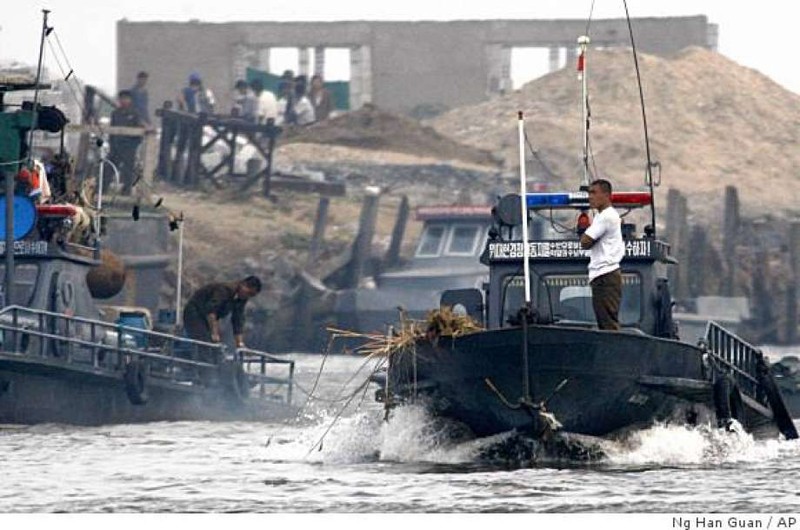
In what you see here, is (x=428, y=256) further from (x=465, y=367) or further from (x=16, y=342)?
(x=465, y=367)

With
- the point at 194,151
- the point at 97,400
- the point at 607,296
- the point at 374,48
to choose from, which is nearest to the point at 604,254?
A: the point at 607,296

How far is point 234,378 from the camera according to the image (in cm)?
3516

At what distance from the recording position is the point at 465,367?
79.0 feet

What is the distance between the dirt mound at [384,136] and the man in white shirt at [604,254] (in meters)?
52.4

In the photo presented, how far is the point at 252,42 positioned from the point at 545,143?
1207 centimetres

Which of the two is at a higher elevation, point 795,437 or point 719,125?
point 719,125

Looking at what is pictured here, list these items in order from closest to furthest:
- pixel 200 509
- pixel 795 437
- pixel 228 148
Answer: pixel 200 509 < pixel 795 437 < pixel 228 148

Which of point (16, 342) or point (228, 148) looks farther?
point (228, 148)

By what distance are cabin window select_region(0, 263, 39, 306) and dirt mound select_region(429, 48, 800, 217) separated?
42517 millimetres

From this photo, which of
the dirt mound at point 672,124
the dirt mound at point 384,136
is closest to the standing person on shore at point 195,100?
the dirt mound at point 384,136

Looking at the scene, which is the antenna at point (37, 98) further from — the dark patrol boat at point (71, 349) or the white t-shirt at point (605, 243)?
the white t-shirt at point (605, 243)

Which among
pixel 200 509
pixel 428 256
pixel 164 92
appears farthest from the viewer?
pixel 164 92

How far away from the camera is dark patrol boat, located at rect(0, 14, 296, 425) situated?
3181 cm

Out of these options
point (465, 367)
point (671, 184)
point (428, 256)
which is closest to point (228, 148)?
point (671, 184)
